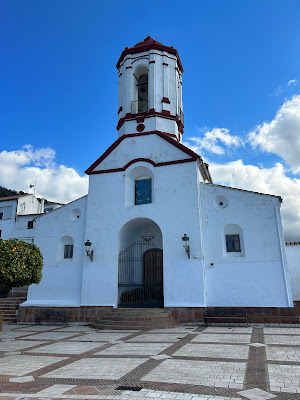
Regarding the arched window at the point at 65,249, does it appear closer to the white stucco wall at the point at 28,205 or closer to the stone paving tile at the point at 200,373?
the stone paving tile at the point at 200,373

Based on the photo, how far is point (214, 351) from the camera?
7773 mm

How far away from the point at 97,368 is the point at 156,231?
10754mm

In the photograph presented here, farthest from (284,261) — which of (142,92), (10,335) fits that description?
(142,92)

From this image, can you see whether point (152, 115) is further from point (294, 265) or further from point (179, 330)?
point (294, 265)

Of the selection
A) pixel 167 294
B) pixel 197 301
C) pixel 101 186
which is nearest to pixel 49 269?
pixel 101 186

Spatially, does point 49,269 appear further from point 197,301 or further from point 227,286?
point 227,286

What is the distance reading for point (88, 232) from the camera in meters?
16.2

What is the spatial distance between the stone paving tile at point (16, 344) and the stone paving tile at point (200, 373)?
4797mm

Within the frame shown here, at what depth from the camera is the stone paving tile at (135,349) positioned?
7797 millimetres

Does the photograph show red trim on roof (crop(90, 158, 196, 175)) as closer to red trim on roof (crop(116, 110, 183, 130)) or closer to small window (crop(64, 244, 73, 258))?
red trim on roof (crop(116, 110, 183, 130))

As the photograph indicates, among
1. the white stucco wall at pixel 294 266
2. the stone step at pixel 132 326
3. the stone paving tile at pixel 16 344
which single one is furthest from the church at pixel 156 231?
the white stucco wall at pixel 294 266

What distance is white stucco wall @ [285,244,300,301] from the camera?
17.5 m

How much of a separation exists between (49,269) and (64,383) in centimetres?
1190

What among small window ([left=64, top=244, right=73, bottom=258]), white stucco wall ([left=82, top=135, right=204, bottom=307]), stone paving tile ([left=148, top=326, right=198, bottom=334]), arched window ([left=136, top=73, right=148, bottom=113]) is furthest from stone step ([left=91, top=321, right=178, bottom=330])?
arched window ([left=136, top=73, right=148, bottom=113])
